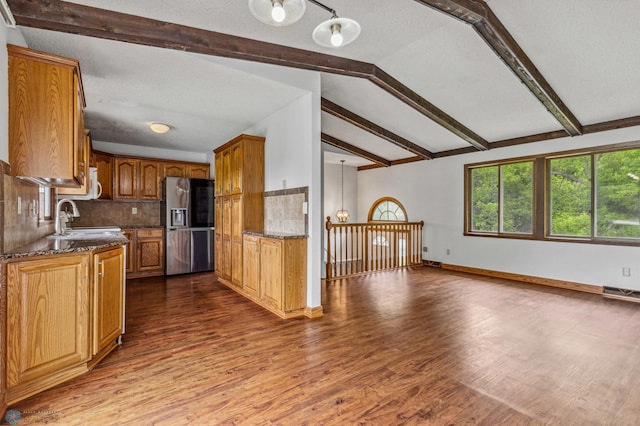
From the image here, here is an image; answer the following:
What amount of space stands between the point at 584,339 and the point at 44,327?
173 inches

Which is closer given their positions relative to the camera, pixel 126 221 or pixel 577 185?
pixel 577 185

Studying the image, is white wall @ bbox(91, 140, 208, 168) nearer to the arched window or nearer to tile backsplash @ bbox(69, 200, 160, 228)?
tile backsplash @ bbox(69, 200, 160, 228)

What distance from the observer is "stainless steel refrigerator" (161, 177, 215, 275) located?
555cm

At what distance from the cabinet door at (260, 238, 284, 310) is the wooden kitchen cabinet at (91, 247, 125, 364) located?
1.48 meters

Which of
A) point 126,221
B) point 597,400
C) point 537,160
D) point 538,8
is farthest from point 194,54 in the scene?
point 537,160

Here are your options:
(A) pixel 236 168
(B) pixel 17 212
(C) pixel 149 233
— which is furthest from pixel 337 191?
(B) pixel 17 212

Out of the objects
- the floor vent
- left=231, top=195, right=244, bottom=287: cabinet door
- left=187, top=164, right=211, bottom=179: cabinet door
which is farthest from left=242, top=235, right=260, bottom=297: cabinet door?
the floor vent

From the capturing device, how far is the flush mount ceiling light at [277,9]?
1.77 meters

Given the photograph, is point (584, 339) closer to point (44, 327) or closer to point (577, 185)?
point (577, 185)

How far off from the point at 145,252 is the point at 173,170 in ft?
5.29

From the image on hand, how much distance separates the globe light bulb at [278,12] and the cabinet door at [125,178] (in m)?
4.85

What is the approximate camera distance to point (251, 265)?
4086 millimetres

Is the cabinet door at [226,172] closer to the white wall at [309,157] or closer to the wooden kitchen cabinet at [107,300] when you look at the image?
the white wall at [309,157]

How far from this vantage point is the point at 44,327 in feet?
6.65
